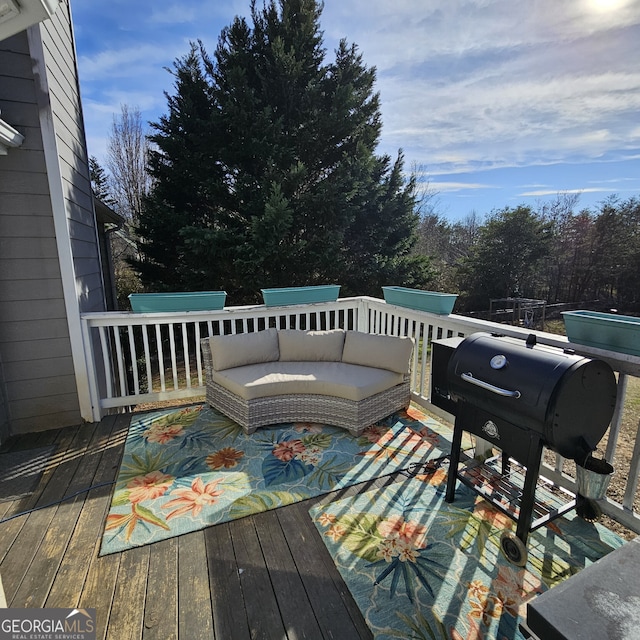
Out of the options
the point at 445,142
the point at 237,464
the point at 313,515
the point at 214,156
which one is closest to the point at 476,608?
the point at 313,515

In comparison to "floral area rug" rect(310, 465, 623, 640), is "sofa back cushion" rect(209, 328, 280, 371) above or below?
above

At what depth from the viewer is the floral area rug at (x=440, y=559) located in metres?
1.45

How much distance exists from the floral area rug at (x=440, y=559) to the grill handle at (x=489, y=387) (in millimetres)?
853

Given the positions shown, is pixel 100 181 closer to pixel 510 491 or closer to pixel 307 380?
pixel 307 380

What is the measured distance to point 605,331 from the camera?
1910mm

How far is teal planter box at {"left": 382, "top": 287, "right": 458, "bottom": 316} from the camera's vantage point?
3076mm

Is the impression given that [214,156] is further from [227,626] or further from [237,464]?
→ [227,626]

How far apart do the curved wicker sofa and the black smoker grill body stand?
1.14m

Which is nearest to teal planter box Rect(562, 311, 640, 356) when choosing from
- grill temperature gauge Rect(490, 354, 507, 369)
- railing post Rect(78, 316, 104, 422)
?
grill temperature gauge Rect(490, 354, 507, 369)

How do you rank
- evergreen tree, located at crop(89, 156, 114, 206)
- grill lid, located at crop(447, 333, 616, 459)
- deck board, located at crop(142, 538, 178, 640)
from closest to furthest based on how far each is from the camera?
deck board, located at crop(142, 538, 178, 640)
grill lid, located at crop(447, 333, 616, 459)
evergreen tree, located at crop(89, 156, 114, 206)

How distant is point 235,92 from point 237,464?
23.8 feet

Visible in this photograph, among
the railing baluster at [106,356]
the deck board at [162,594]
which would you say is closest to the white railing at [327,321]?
the railing baluster at [106,356]

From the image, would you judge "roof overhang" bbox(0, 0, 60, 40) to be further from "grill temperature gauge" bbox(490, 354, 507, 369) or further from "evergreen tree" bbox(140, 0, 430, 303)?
"evergreen tree" bbox(140, 0, 430, 303)

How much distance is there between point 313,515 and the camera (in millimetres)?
2049
